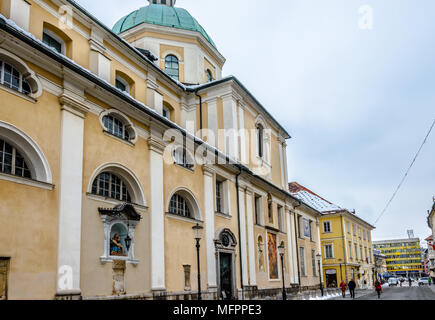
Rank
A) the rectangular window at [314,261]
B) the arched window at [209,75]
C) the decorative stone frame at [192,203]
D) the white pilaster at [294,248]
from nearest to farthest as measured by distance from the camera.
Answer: the decorative stone frame at [192,203] → the arched window at [209,75] → the white pilaster at [294,248] → the rectangular window at [314,261]

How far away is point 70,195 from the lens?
11945mm

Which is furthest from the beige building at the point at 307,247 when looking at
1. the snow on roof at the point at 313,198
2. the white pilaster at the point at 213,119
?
the snow on roof at the point at 313,198

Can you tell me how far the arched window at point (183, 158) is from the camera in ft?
59.2

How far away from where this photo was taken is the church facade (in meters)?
10.9

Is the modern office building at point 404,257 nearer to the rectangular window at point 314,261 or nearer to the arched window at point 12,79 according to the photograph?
the rectangular window at point 314,261

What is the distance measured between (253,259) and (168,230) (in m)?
8.19

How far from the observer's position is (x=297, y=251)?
30.4 meters

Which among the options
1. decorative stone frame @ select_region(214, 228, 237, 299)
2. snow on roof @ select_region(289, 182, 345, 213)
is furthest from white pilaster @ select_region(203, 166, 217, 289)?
snow on roof @ select_region(289, 182, 345, 213)

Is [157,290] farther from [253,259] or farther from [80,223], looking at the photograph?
[253,259]

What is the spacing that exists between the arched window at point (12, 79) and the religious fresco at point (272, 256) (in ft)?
58.4

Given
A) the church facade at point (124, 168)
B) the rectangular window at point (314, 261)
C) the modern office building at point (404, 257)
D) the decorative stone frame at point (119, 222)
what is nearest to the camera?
the church facade at point (124, 168)

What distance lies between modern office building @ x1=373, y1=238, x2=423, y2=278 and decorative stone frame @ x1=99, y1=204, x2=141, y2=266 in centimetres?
14465

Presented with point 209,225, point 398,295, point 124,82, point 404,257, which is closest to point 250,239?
point 209,225
